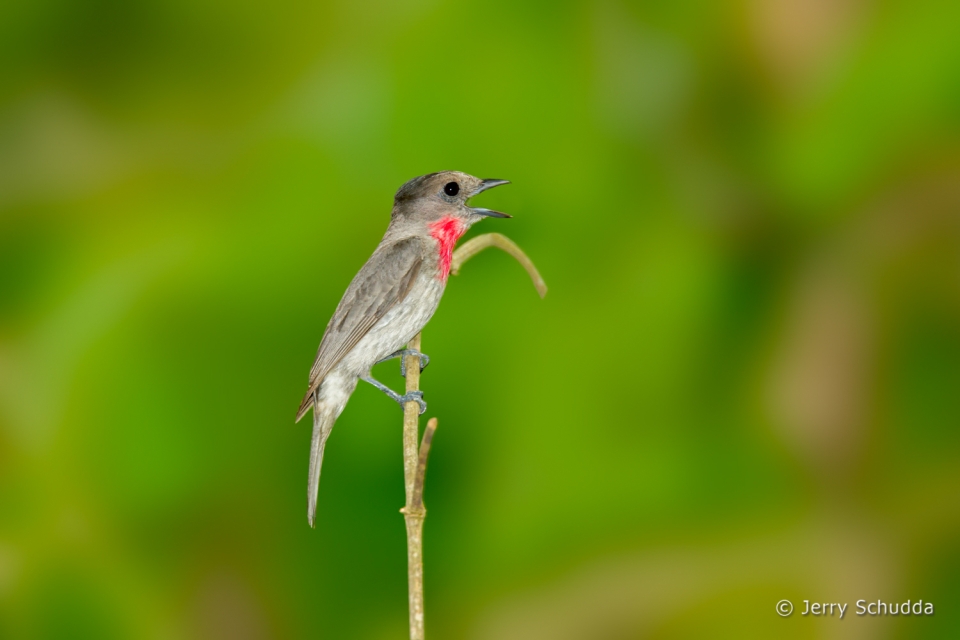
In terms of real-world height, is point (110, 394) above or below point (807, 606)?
above

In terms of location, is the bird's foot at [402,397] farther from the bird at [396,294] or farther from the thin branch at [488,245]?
the thin branch at [488,245]

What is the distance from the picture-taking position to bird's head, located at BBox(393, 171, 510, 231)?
1.79 meters

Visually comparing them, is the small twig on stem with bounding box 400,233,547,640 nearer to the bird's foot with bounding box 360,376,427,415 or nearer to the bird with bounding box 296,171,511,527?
the bird's foot with bounding box 360,376,427,415

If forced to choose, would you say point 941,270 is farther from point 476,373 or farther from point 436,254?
point 436,254

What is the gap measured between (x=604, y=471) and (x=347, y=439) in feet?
2.30

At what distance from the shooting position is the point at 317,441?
1587 mm

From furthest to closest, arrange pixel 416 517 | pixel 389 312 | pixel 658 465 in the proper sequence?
1. pixel 658 465
2. pixel 389 312
3. pixel 416 517

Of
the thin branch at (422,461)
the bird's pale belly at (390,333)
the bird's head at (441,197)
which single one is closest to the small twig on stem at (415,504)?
the thin branch at (422,461)

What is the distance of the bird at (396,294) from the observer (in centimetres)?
166

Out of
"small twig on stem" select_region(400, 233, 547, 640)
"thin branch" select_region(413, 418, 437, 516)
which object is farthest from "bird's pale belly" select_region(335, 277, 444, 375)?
"thin branch" select_region(413, 418, 437, 516)

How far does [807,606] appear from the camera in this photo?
234 centimetres

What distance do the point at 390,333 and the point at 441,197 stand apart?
30cm

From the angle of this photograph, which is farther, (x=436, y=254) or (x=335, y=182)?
(x=335, y=182)

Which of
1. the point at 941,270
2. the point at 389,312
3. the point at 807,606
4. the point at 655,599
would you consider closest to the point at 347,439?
the point at 389,312
